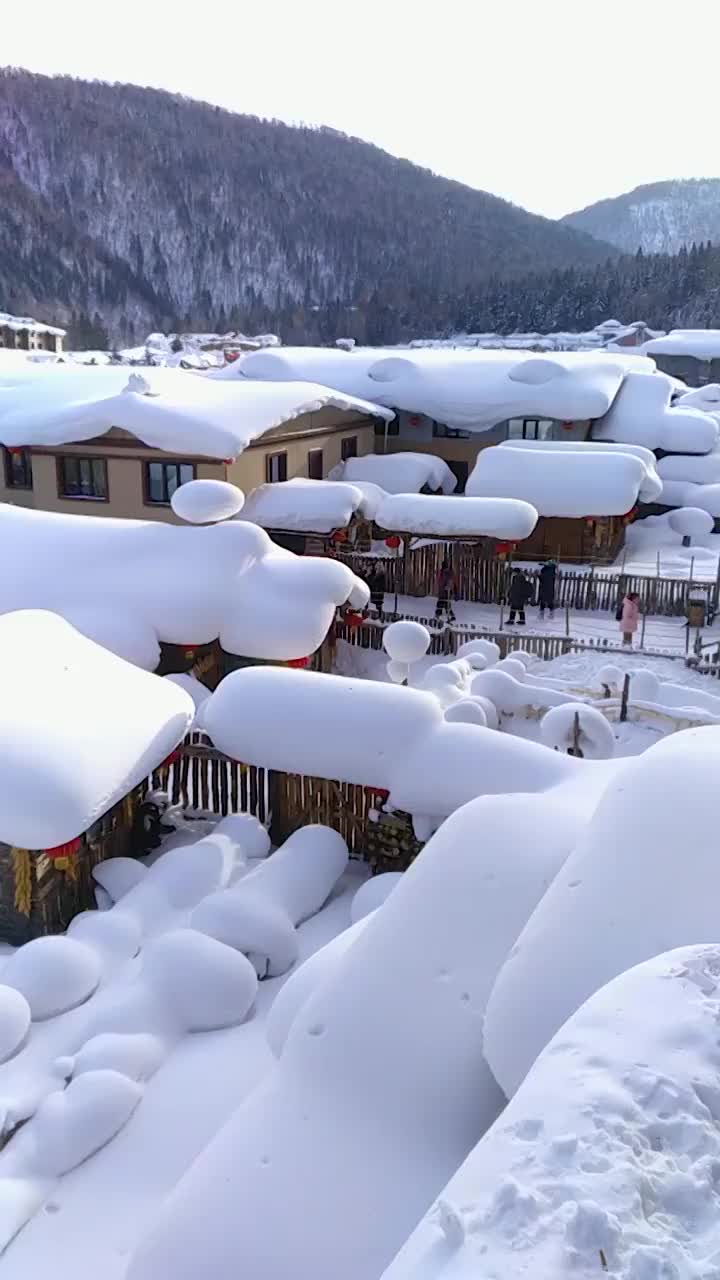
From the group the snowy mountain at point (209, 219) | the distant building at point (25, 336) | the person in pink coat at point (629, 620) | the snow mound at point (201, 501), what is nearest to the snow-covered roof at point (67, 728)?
the snow mound at point (201, 501)

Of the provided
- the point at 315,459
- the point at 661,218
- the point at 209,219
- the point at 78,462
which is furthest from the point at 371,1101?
the point at 661,218

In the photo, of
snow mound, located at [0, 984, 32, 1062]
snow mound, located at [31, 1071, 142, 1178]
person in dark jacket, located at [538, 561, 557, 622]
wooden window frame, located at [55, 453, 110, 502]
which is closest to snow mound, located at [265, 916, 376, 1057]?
snow mound, located at [31, 1071, 142, 1178]

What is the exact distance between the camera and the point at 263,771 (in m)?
11.8

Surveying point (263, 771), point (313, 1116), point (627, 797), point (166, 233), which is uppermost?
point (166, 233)

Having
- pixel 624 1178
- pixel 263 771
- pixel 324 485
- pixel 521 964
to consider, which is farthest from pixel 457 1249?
pixel 324 485

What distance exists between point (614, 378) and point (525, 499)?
8477mm

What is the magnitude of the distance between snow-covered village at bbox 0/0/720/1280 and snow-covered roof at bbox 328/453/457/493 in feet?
0.48

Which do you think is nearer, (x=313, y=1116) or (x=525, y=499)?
(x=313, y=1116)

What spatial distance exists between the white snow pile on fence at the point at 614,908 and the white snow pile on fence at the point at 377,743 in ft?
11.9

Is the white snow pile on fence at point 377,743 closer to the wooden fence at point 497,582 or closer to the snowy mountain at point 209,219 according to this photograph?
the wooden fence at point 497,582

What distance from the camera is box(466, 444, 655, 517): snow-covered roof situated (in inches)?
910

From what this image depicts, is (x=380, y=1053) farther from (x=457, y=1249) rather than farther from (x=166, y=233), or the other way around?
(x=166, y=233)

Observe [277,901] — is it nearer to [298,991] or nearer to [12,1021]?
[12,1021]

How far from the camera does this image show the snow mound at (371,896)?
9531 mm
